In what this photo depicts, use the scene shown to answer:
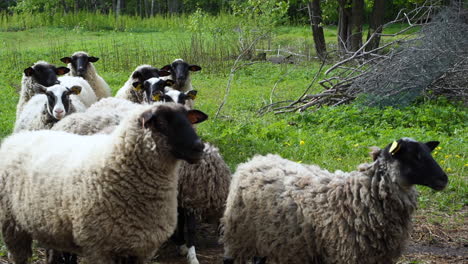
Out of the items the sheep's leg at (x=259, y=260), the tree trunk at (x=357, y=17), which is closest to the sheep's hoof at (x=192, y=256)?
the sheep's leg at (x=259, y=260)

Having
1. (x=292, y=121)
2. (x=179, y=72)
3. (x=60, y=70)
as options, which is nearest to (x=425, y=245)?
(x=179, y=72)

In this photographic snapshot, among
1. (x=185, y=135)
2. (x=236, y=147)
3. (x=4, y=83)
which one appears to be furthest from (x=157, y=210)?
(x=4, y=83)

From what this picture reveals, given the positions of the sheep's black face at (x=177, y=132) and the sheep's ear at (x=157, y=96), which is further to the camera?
the sheep's ear at (x=157, y=96)

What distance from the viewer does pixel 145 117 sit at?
13.3ft

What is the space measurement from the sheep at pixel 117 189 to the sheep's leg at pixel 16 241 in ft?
1.04

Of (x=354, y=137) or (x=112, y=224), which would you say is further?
(x=354, y=137)

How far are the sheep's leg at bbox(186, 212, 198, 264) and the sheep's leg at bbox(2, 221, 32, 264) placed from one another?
1.40m

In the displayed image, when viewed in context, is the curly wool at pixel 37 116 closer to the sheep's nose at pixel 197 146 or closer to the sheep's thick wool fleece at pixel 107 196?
the sheep's thick wool fleece at pixel 107 196

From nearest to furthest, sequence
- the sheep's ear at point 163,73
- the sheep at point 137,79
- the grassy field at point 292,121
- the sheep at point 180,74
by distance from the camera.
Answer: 1. the grassy field at point 292,121
2. the sheep at point 137,79
3. the sheep's ear at point 163,73
4. the sheep at point 180,74

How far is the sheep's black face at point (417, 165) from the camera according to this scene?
4.24 m

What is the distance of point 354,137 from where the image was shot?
9.24 m

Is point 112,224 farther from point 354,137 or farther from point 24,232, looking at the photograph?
point 354,137

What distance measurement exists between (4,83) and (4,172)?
41.3 feet

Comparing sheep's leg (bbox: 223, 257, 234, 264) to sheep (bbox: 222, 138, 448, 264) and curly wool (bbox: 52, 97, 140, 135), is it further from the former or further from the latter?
curly wool (bbox: 52, 97, 140, 135)
